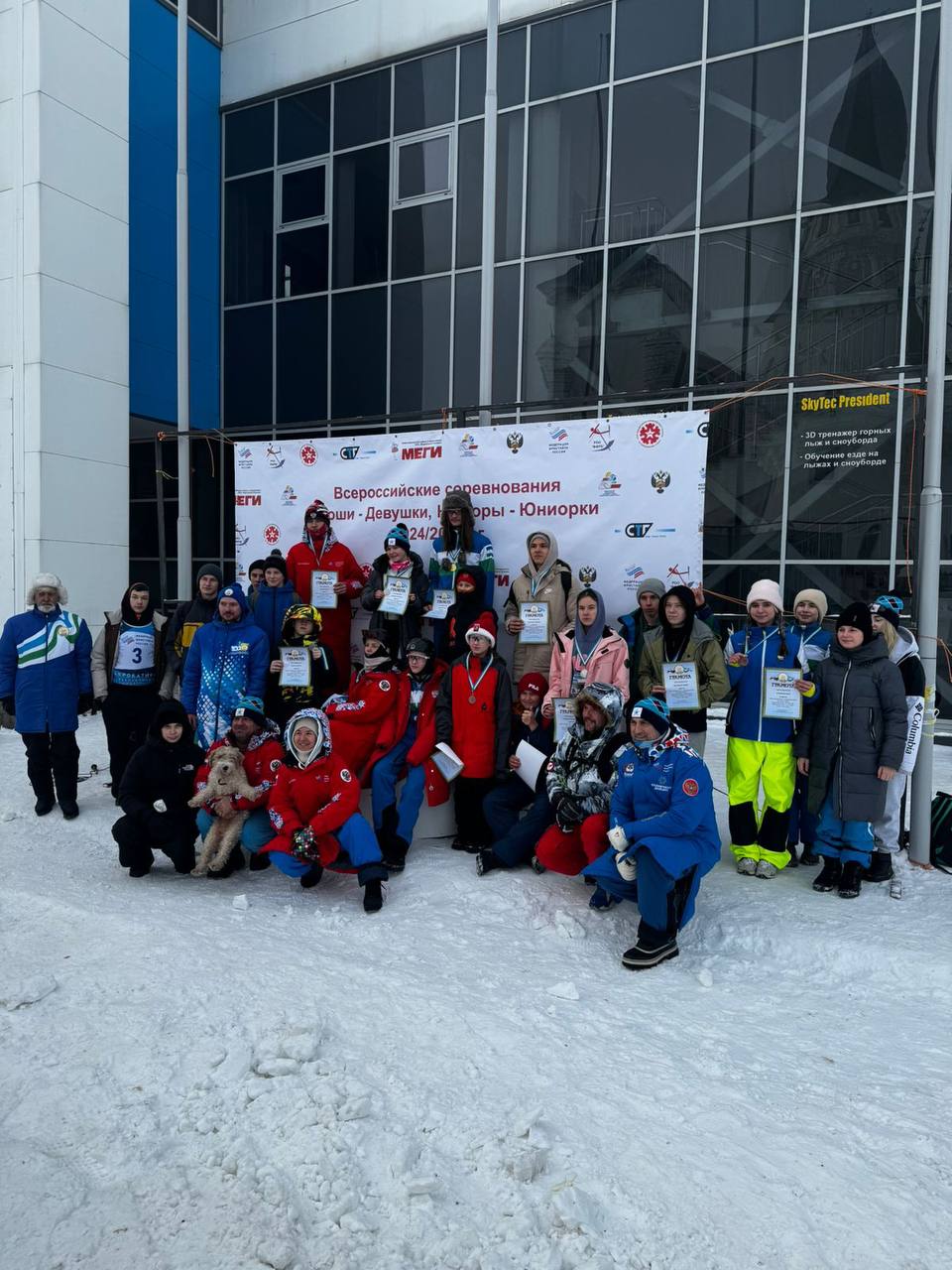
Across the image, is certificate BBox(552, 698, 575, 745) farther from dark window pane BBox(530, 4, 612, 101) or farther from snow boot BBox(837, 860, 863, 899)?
dark window pane BBox(530, 4, 612, 101)

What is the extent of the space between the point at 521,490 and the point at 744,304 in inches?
257

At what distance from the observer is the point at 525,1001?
407cm

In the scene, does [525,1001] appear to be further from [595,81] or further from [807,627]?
[595,81]

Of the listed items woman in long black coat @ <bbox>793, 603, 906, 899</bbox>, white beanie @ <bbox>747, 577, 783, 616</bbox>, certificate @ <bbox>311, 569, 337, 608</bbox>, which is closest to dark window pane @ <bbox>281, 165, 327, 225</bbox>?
certificate @ <bbox>311, 569, 337, 608</bbox>

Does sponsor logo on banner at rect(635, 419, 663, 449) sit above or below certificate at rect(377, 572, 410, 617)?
above

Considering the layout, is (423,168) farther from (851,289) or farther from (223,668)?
(223,668)

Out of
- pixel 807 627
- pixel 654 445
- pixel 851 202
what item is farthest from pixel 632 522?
pixel 851 202

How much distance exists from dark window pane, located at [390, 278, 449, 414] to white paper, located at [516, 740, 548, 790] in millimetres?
8598

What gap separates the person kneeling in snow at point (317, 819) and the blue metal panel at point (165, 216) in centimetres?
989

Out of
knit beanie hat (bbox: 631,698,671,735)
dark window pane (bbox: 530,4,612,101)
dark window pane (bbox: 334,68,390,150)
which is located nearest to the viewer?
knit beanie hat (bbox: 631,698,671,735)

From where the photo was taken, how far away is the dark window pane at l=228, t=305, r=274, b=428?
15.0 metres

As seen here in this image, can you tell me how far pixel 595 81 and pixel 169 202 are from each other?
6.88m

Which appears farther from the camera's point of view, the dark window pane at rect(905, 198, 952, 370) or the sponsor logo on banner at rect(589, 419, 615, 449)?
the dark window pane at rect(905, 198, 952, 370)

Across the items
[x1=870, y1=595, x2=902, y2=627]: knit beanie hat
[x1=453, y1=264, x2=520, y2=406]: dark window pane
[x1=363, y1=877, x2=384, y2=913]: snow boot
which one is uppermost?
[x1=453, y1=264, x2=520, y2=406]: dark window pane
